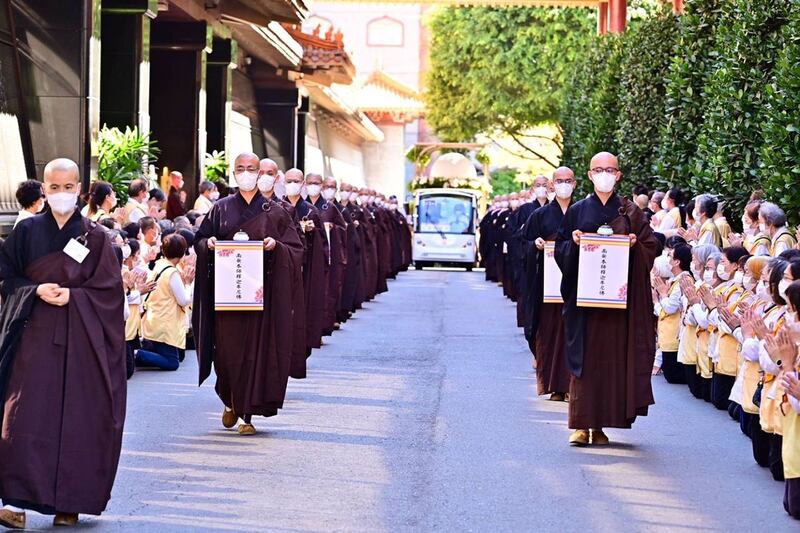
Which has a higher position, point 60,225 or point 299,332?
point 60,225

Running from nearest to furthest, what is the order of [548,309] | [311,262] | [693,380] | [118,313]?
[118,313]
[548,309]
[693,380]
[311,262]

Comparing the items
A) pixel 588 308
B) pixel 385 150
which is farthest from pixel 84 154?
pixel 385 150

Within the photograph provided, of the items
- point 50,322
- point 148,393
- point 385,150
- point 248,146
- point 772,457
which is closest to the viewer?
point 50,322

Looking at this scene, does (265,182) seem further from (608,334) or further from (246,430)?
(608,334)

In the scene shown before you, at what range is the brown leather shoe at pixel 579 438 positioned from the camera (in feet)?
35.4

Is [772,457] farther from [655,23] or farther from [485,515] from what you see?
[655,23]

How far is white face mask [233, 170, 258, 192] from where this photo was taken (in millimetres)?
11234

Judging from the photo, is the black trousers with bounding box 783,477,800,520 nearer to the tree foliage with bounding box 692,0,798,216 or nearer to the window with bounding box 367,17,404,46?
Result: the tree foliage with bounding box 692,0,798,216

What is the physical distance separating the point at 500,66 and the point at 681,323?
34.3 meters

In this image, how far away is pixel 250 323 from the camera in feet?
36.8

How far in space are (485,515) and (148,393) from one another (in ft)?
18.1

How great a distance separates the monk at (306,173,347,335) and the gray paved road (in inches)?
160

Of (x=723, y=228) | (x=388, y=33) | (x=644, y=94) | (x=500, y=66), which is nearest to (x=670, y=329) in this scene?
(x=723, y=228)

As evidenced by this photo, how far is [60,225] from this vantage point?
7879mm
